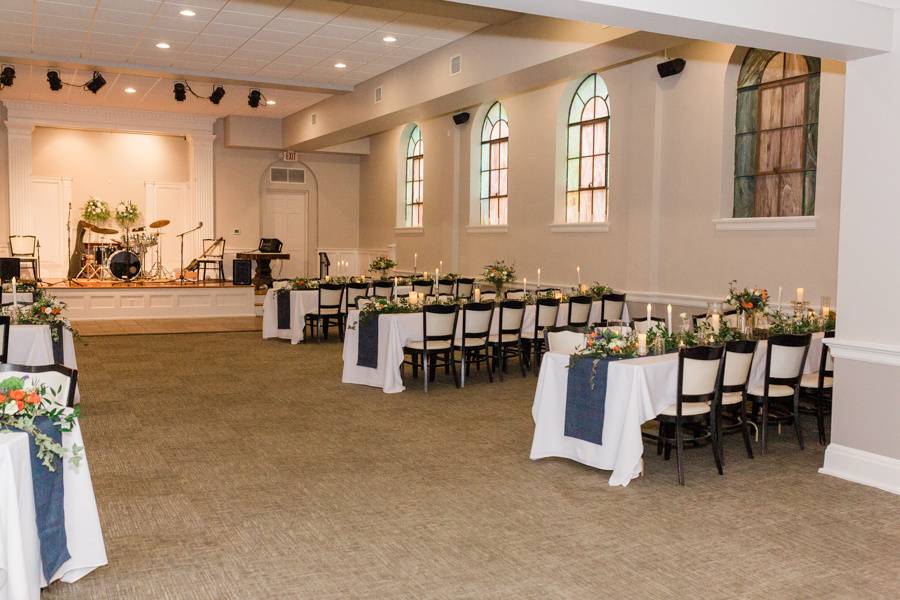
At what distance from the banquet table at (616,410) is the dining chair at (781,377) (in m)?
0.84

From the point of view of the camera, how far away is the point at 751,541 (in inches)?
175

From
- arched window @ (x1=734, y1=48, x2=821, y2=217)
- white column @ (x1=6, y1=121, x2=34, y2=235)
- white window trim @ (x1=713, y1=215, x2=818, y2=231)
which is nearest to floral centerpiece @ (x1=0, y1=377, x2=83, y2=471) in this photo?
white window trim @ (x1=713, y1=215, x2=818, y2=231)

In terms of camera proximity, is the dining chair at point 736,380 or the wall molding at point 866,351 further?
the dining chair at point 736,380

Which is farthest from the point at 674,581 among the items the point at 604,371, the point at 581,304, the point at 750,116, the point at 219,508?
the point at 750,116

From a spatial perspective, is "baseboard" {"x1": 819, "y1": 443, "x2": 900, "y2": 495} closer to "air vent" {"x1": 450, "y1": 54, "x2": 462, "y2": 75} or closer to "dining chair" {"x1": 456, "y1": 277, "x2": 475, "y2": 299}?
"air vent" {"x1": 450, "y1": 54, "x2": 462, "y2": 75}

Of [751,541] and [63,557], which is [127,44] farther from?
[751,541]

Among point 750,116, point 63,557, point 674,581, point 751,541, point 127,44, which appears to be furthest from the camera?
point 127,44

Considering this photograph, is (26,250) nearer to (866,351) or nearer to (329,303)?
(329,303)

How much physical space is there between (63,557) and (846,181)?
17.4 ft

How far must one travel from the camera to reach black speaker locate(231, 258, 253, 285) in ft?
56.0

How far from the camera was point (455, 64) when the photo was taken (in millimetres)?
11453

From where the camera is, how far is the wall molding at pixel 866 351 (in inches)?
214

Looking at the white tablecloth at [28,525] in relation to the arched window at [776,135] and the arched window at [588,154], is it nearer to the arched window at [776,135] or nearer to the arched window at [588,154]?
the arched window at [776,135]

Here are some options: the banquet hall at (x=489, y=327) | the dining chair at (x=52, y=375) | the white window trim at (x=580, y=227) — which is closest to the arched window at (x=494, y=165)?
the banquet hall at (x=489, y=327)
